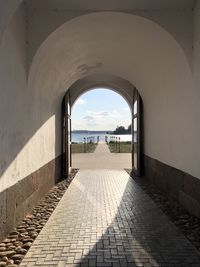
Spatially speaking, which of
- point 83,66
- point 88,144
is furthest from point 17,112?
point 88,144

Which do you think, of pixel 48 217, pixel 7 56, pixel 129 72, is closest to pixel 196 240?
pixel 48 217

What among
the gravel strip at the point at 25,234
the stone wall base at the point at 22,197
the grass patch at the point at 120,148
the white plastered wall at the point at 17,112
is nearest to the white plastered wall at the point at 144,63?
the white plastered wall at the point at 17,112

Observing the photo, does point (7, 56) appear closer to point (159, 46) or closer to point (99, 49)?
point (159, 46)

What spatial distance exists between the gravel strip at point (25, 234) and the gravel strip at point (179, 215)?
2.15m

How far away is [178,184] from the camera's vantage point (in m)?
7.02

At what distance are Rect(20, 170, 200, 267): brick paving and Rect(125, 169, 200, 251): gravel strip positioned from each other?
0.40 feet

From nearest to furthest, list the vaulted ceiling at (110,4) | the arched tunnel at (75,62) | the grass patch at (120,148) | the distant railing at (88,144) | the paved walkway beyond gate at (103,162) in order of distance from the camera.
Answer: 1. the arched tunnel at (75,62)
2. the vaulted ceiling at (110,4)
3. the paved walkway beyond gate at (103,162)
4. the grass patch at (120,148)
5. the distant railing at (88,144)

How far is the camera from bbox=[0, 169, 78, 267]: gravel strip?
4059mm

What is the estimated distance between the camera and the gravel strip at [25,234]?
406cm

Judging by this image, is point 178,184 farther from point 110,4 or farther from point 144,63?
point 110,4

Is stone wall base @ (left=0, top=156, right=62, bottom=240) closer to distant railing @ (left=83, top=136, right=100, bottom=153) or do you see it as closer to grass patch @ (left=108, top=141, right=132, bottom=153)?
grass patch @ (left=108, top=141, right=132, bottom=153)

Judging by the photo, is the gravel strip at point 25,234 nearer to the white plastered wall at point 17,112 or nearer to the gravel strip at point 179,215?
the white plastered wall at point 17,112

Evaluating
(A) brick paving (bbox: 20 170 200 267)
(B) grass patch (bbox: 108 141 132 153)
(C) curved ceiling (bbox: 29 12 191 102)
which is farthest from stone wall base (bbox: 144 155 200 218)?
(B) grass patch (bbox: 108 141 132 153)

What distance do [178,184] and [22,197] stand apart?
313 centimetres
